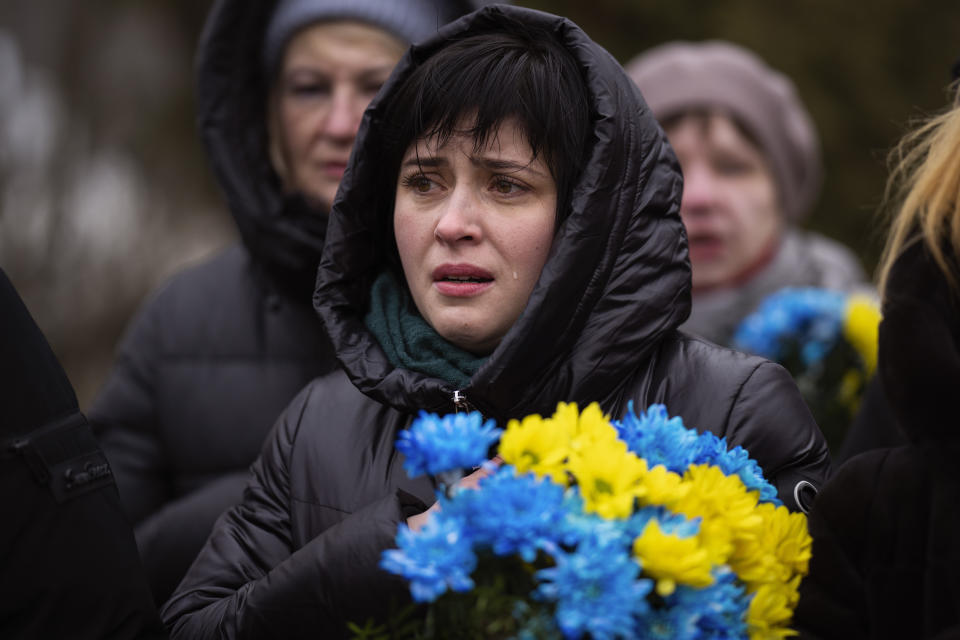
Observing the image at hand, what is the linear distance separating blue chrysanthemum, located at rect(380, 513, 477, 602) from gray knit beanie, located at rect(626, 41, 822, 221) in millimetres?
3519

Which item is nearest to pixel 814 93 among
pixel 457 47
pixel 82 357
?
pixel 82 357

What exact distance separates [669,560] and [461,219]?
919mm

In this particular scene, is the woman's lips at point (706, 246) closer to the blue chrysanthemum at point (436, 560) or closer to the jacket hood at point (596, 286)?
the jacket hood at point (596, 286)

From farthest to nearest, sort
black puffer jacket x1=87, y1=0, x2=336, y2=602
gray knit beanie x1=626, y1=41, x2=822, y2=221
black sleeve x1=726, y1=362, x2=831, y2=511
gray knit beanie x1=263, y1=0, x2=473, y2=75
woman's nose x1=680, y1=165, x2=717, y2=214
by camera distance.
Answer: gray knit beanie x1=626, y1=41, x2=822, y2=221 < woman's nose x1=680, y1=165, x2=717, y2=214 < gray knit beanie x1=263, y1=0, x2=473, y2=75 < black puffer jacket x1=87, y1=0, x2=336, y2=602 < black sleeve x1=726, y1=362, x2=831, y2=511

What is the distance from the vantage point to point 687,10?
8172 mm

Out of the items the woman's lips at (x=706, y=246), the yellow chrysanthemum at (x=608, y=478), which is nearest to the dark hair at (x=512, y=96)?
the yellow chrysanthemum at (x=608, y=478)

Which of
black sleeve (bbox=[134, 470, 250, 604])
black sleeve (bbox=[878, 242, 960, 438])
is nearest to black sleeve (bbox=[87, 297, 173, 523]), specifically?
black sleeve (bbox=[134, 470, 250, 604])

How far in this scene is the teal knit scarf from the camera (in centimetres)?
244

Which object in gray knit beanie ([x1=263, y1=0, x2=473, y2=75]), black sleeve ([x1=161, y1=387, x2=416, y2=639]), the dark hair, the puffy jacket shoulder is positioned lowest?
black sleeve ([x1=161, y1=387, x2=416, y2=639])

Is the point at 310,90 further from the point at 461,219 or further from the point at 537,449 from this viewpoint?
the point at 537,449

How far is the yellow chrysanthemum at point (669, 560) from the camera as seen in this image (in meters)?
1.71

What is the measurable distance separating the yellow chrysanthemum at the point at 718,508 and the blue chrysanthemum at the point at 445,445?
308mm

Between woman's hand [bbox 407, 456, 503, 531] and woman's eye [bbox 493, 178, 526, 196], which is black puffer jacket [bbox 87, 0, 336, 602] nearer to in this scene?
woman's eye [bbox 493, 178, 526, 196]

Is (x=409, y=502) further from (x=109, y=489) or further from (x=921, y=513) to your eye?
(x=921, y=513)
